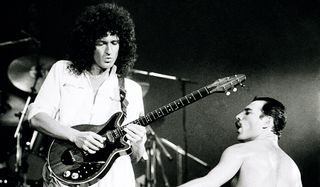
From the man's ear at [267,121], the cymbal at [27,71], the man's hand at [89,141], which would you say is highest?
the cymbal at [27,71]

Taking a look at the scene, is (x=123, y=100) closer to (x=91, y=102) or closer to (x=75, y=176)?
(x=91, y=102)

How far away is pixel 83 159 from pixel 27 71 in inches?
120

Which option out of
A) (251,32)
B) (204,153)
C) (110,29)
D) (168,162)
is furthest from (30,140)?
(251,32)

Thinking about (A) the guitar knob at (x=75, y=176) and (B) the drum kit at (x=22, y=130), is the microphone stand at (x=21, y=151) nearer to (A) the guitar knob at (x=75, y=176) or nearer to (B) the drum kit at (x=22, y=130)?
(B) the drum kit at (x=22, y=130)

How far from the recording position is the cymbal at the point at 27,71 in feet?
18.5

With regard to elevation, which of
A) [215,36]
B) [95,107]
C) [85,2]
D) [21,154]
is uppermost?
[85,2]

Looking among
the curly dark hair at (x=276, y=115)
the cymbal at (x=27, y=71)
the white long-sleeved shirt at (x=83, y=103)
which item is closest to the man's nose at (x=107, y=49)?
the white long-sleeved shirt at (x=83, y=103)

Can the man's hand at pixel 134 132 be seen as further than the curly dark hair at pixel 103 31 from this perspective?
No

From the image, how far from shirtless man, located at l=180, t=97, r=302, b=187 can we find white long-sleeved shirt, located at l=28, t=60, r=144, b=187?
63 centimetres

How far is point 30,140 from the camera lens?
587 cm

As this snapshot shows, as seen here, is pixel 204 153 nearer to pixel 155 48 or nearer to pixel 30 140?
pixel 155 48

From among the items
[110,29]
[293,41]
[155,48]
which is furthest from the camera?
[155,48]

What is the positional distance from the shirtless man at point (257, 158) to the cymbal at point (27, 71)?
326 centimetres

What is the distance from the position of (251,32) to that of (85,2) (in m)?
2.47
